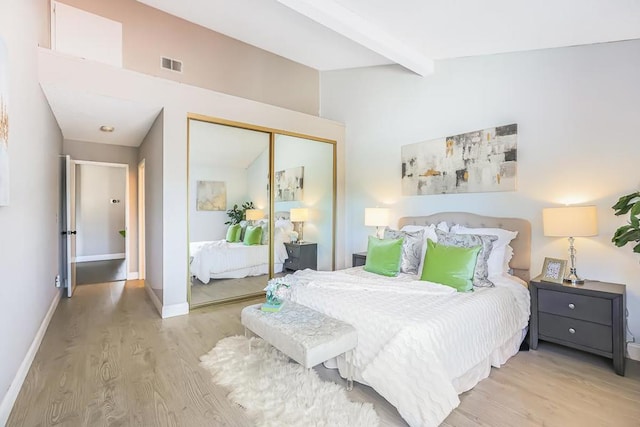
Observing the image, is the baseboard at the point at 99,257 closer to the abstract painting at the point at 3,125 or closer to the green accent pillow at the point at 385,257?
the abstract painting at the point at 3,125

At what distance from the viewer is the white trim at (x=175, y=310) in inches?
141

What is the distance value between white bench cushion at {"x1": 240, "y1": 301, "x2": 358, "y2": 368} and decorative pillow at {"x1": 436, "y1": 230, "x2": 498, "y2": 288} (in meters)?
1.38

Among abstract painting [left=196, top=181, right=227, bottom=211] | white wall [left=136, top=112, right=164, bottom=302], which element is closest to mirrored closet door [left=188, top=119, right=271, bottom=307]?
abstract painting [left=196, top=181, right=227, bottom=211]

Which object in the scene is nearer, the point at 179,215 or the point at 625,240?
the point at 625,240

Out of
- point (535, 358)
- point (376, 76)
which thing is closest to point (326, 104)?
point (376, 76)

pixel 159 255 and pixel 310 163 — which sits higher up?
pixel 310 163

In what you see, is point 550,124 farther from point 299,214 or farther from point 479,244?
point 299,214

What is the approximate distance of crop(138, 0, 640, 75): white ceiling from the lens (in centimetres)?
245

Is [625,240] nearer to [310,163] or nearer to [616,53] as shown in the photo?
[616,53]

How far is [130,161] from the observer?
5.65 meters

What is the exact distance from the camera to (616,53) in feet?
8.81

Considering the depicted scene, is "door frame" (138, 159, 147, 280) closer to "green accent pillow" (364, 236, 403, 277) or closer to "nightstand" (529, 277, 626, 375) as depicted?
"green accent pillow" (364, 236, 403, 277)

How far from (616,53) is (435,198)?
2.03 meters

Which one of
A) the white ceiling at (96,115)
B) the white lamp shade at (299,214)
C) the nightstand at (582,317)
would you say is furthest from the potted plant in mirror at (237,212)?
the nightstand at (582,317)
